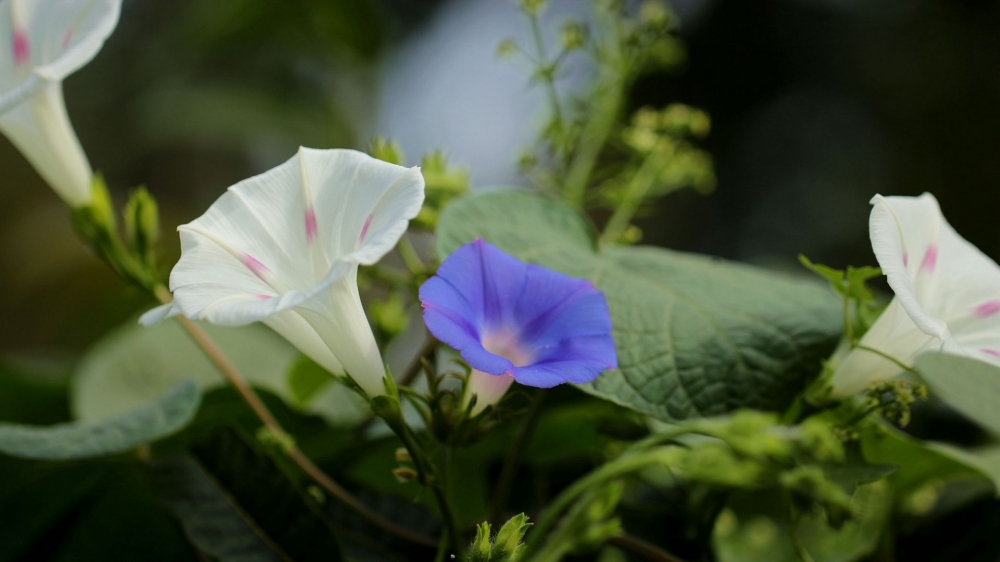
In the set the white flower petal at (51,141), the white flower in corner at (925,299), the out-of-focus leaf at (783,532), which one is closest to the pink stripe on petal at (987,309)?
the white flower in corner at (925,299)

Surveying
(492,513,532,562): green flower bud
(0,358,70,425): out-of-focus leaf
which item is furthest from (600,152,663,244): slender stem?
(0,358,70,425): out-of-focus leaf

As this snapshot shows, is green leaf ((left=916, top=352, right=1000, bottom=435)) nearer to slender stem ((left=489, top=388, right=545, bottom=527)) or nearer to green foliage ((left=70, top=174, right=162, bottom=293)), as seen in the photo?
slender stem ((left=489, top=388, right=545, bottom=527))

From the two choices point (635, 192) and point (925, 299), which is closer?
point (925, 299)

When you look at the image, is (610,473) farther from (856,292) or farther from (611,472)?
(856,292)

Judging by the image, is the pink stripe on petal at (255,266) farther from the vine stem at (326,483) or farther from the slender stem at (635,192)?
the slender stem at (635,192)

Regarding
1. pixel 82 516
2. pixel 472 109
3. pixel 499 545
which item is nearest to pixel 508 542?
pixel 499 545

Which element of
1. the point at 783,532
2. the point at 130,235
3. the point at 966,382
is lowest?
the point at 783,532

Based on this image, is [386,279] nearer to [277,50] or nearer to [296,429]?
[296,429]
